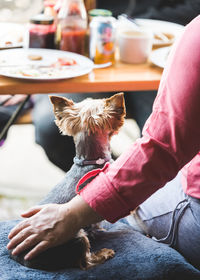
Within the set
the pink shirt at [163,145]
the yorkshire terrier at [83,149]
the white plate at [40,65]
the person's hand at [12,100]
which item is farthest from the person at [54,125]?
the pink shirt at [163,145]

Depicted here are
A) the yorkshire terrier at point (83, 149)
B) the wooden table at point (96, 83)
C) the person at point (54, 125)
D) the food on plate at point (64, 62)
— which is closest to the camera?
the yorkshire terrier at point (83, 149)

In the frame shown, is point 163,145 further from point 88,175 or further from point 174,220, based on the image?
point 174,220

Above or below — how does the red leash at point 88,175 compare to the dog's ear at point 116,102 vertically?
below

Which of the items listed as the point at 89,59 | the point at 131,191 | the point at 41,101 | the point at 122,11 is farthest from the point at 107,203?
the point at 122,11

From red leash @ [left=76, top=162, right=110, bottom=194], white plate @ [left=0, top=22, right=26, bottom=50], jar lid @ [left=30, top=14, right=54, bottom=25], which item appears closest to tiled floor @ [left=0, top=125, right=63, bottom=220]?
white plate @ [left=0, top=22, right=26, bottom=50]

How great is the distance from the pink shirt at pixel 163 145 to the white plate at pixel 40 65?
456 mm

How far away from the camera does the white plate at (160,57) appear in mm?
1324

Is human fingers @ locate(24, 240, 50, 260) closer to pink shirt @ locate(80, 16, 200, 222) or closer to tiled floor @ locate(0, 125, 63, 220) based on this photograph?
pink shirt @ locate(80, 16, 200, 222)

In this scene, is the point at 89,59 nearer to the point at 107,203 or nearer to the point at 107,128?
the point at 107,128

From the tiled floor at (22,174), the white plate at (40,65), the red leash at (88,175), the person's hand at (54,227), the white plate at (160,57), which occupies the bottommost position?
the tiled floor at (22,174)

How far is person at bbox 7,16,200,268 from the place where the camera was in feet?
2.56

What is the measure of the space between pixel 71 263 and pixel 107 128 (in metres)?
0.34

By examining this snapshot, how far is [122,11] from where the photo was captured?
296 cm

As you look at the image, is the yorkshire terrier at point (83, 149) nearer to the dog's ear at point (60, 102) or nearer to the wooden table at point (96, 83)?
the dog's ear at point (60, 102)
